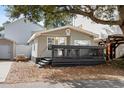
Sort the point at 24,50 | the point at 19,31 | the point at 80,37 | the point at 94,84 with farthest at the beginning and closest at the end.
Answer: the point at 19,31 → the point at 24,50 → the point at 80,37 → the point at 94,84

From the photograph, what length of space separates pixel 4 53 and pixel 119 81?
21766mm

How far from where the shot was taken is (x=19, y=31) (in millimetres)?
35625

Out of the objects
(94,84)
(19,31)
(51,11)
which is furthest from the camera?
(19,31)

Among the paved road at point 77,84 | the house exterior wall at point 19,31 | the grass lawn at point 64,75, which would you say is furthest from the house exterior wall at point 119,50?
the house exterior wall at point 19,31

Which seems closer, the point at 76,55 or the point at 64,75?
the point at 64,75

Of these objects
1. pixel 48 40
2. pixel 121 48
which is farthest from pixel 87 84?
pixel 121 48

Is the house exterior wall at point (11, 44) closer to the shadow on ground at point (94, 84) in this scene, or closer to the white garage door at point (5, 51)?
the white garage door at point (5, 51)

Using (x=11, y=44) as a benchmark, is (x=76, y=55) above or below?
below

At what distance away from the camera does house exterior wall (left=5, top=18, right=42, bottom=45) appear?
3553cm

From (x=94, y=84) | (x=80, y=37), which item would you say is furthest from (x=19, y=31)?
(x=94, y=84)

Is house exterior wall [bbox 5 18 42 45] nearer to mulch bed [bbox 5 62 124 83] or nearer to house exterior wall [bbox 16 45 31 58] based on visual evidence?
house exterior wall [bbox 16 45 31 58]

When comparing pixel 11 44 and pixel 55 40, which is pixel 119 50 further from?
pixel 11 44
